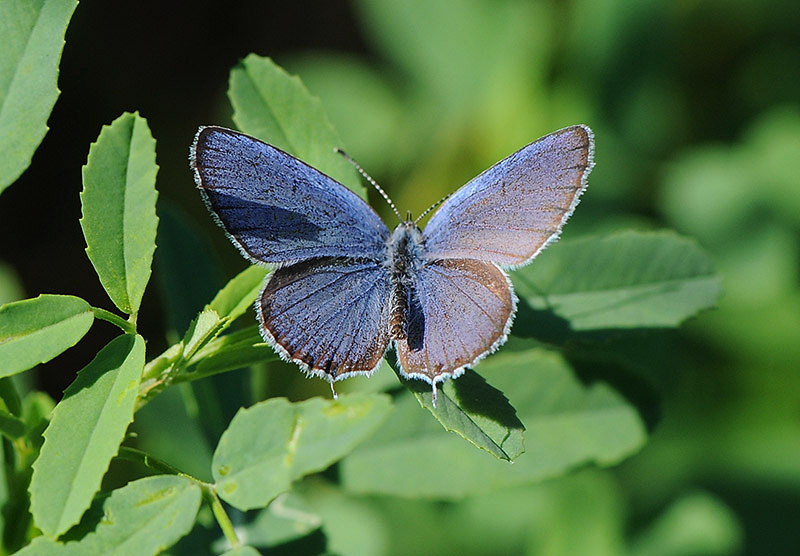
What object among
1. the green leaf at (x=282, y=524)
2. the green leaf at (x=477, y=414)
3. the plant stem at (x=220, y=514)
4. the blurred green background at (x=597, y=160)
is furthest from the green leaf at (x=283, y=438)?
the blurred green background at (x=597, y=160)

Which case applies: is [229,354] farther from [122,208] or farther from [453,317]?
[453,317]

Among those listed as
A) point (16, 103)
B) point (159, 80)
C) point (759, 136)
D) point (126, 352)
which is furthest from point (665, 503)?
point (159, 80)

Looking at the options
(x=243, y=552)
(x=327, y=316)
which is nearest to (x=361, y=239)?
(x=327, y=316)

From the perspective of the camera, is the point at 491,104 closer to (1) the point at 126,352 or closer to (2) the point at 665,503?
(2) the point at 665,503

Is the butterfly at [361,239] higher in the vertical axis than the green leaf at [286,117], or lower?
lower

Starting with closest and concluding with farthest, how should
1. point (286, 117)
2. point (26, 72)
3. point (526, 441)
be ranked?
point (26, 72), point (286, 117), point (526, 441)

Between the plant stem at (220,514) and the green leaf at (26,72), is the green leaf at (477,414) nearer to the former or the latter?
the plant stem at (220,514)
